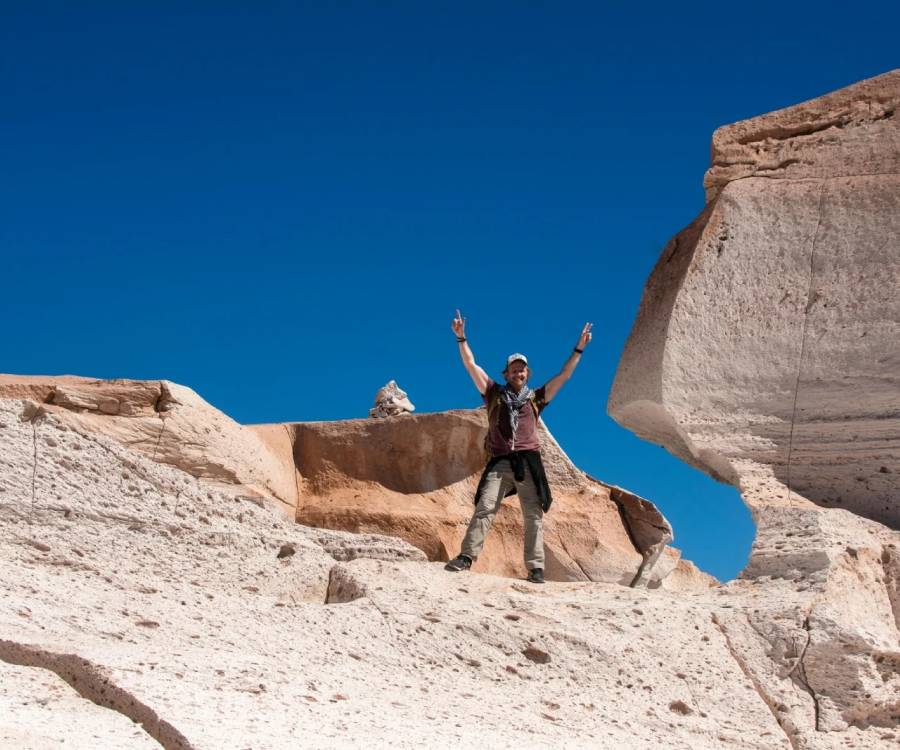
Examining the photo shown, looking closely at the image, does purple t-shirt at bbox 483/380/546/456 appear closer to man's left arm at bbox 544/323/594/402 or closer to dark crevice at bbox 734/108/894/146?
man's left arm at bbox 544/323/594/402

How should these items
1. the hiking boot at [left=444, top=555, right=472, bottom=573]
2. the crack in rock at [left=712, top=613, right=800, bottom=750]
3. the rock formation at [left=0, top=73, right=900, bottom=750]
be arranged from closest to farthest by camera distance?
the rock formation at [left=0, top=73, right=900, bottom=750]
the crack in rock at [left=712, top=613, right=800, bottom=750]
the hiking boot at [left=444, top=555, right=472, bottom=573]

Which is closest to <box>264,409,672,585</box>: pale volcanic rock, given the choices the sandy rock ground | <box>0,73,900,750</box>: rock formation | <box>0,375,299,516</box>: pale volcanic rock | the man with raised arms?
<box>0,375,299,516</box>: pale volcanic rock

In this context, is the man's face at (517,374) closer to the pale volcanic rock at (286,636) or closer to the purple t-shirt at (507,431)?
the purple t-shirt at (507,431)

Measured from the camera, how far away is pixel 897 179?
6785 millimetres

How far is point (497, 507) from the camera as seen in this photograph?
599cm

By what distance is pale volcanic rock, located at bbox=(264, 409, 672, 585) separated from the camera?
943cm

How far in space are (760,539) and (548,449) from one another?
168 inches

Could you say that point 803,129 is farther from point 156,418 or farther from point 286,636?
point 156,418

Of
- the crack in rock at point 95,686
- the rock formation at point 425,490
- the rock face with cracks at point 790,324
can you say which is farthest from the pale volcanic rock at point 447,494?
the crack in rock at point 95,686

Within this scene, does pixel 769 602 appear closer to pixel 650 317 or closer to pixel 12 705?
pixel 650 317

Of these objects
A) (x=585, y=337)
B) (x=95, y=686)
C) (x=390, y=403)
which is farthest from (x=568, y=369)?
(x=390, y=403)

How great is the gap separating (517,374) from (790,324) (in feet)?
5.16

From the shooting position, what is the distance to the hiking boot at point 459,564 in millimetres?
5715

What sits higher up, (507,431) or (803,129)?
(803,129)
